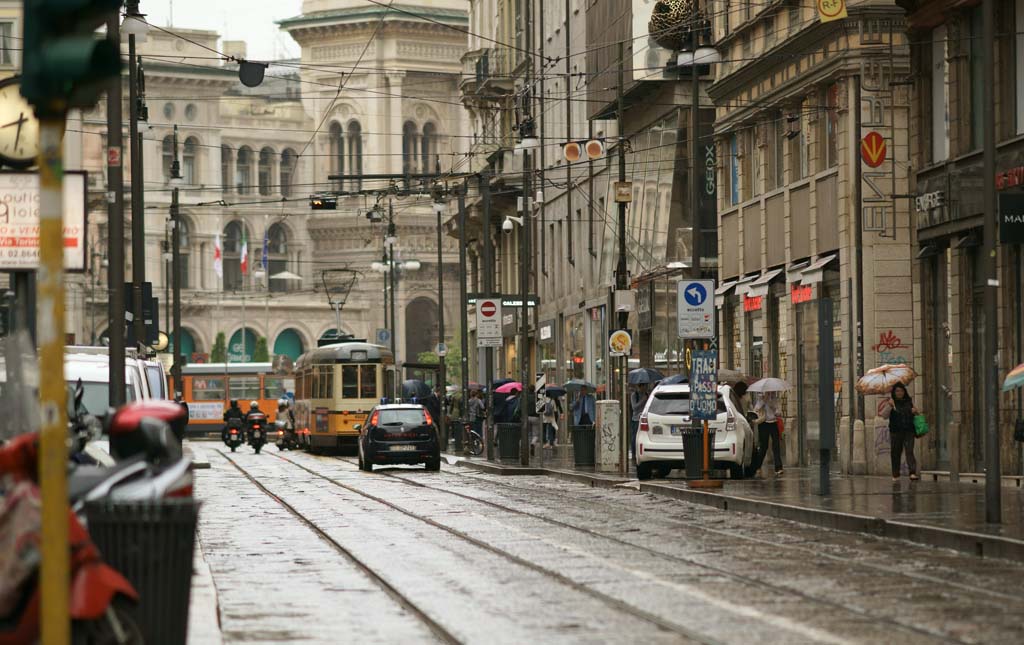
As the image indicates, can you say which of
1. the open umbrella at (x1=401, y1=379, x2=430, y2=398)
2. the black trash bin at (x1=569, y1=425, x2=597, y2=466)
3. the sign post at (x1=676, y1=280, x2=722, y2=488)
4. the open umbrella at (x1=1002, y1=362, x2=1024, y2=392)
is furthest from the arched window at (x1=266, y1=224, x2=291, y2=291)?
the open umbrella at (x1=1002, y1=362, x2=1024, y2=392)

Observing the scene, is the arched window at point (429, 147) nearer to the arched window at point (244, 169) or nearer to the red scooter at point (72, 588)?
the arched window at point (244, 169)

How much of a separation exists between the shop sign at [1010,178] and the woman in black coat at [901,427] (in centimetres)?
346

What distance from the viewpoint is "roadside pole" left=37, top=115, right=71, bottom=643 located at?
794cm

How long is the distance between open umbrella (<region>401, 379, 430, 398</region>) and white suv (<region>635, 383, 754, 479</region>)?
93.3 feet

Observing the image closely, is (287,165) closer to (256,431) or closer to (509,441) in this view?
(256,431)

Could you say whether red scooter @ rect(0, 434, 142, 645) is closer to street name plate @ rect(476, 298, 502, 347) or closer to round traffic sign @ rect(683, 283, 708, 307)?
round traffic sign @ rect(683, 283, 708, 307)

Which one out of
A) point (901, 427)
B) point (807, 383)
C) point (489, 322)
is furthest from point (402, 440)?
point (901, 427)

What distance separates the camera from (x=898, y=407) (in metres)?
30.5

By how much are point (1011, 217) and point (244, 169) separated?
107035 mm

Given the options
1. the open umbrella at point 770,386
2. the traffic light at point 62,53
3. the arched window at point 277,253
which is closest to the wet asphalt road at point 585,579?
the traffic light at point 62,53

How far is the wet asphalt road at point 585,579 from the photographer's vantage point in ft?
41.0

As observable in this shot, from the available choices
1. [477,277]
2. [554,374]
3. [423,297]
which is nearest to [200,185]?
[423,297]

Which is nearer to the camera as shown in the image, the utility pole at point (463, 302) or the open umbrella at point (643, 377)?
the open umbrella at point (643, 377)

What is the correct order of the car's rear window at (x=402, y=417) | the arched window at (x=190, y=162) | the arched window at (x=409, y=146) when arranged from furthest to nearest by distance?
the arched window at (x=409, y=146)
the arched window at (x=190, y=162)
the car's rear window at (x=402, y=417)
